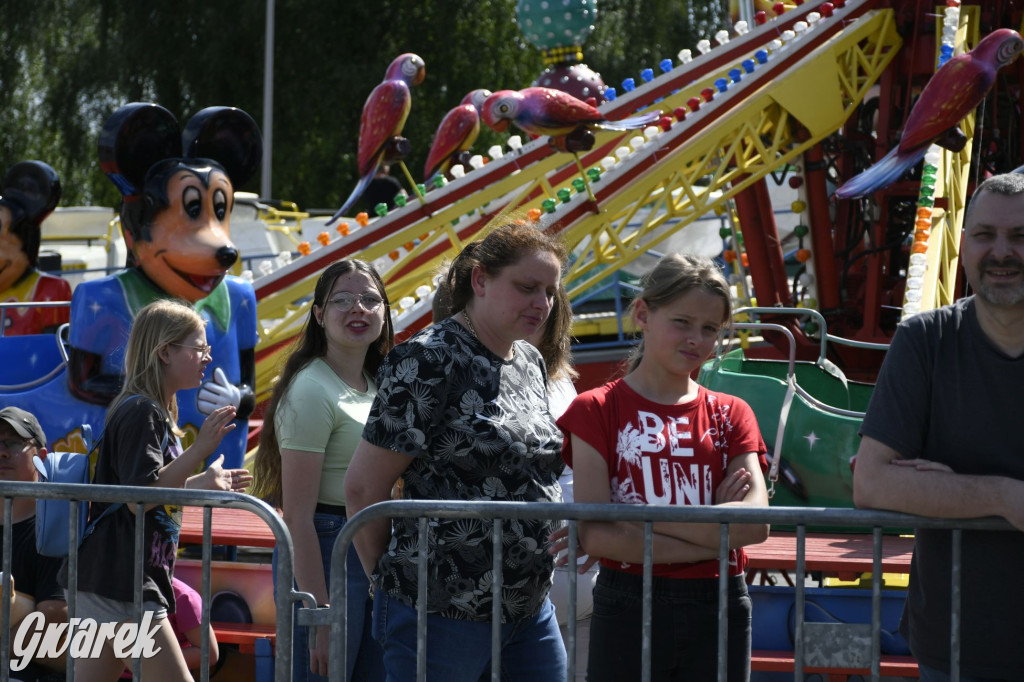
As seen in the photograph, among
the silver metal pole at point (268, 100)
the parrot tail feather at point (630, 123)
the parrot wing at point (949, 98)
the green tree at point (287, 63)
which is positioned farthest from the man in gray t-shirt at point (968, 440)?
the green tree at point (287, 63)

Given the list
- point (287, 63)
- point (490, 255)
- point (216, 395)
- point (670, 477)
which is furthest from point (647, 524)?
point (287, 63)

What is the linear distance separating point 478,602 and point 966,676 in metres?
1.06

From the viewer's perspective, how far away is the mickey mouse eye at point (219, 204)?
6.05 meters

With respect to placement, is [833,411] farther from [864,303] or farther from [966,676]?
[864,303]

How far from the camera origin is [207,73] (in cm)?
1984

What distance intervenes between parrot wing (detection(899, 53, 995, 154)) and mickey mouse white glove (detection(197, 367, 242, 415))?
161 inches

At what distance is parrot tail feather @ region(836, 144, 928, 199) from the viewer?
6930 mm

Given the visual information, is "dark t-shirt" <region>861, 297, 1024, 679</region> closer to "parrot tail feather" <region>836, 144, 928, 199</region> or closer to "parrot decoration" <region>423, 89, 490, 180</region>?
"parrot tail feather" <region>836, 144, 928, 199</region>

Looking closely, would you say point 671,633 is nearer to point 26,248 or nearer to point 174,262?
point 174,262

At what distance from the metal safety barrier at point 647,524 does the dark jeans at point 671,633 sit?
0.06 m

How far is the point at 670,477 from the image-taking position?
113 inches

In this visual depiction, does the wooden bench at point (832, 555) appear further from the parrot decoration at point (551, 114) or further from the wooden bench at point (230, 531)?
the parrot decoration at point (551, 114)

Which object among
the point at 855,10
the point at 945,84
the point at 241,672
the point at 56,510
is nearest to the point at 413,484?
the point at 56,510

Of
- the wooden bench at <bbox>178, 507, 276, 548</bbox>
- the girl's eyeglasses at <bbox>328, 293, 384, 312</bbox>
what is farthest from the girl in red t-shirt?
the wooden bench at <bbox>178, 507, 276, 548</bbox>
